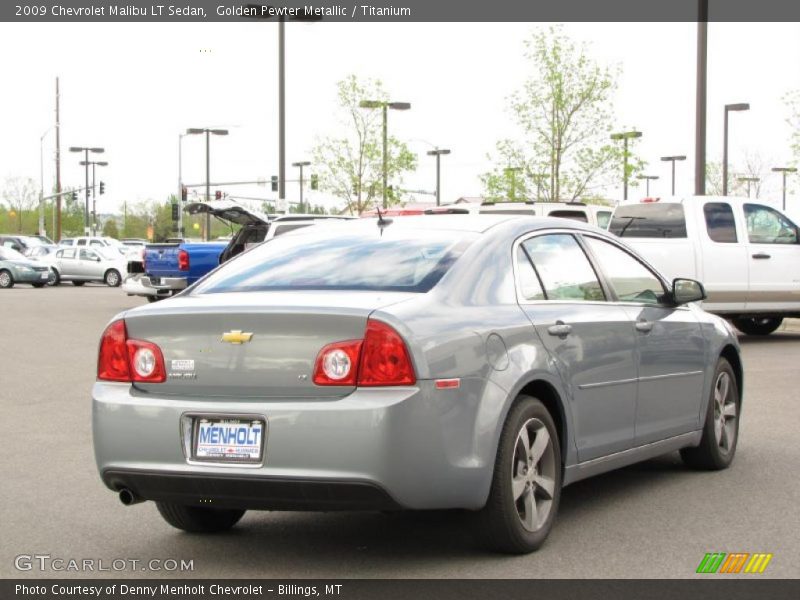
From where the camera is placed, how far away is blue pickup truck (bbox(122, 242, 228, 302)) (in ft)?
84.9

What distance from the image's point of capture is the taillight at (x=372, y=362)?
17.4 ft

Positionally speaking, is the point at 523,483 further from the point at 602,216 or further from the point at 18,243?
the point at 18,243

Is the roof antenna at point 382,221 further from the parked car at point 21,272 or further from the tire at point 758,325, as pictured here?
the parked car at point 21,272

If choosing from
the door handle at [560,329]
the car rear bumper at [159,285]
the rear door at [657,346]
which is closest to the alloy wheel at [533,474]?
the door handle at [560,329]

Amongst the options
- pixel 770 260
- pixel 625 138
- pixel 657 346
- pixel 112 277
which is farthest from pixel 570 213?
pixel 112 277

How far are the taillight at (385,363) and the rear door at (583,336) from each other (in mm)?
1047

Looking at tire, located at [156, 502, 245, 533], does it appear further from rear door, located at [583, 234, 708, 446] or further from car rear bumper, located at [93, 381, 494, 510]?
rear door, located at [583, 234, 708, 446]

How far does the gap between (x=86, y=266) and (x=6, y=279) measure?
2.98 meters

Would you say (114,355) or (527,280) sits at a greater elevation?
(527,280)

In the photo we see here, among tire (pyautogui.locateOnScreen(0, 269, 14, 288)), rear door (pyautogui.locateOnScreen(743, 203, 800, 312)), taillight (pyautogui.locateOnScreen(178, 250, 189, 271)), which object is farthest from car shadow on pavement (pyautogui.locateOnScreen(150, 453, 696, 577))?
tire (pyautogui.locateOnScreen(0, 269, 14, 288))

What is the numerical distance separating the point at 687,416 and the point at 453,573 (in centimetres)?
271

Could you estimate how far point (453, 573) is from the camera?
18.3 ft

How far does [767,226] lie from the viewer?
754 inches
